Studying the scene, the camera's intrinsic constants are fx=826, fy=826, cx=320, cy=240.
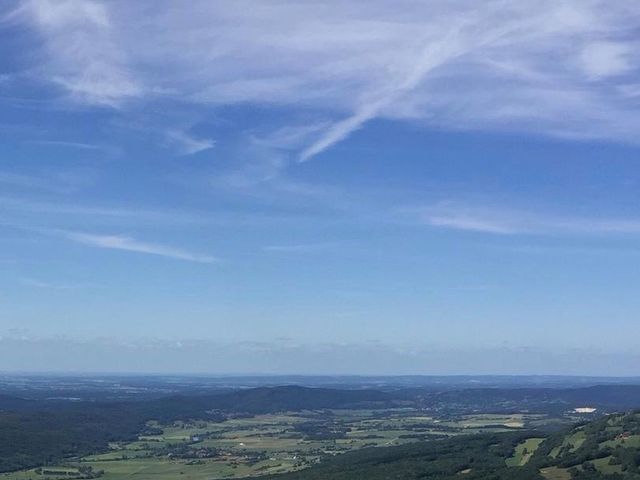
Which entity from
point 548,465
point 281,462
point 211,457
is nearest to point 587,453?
point 548,465

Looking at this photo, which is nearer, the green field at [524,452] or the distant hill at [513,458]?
the distant hill at [513,458]

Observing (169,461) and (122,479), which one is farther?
(169,461)

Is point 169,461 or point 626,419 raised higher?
point 626,419

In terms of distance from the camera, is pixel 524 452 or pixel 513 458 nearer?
pixel 513 458

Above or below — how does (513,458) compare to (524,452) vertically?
below

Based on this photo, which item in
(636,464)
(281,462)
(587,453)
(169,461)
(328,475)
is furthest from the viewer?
(169,461)

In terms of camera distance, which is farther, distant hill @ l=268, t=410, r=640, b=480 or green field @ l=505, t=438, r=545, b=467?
green field @ l=505, t=438, r=545, b=467

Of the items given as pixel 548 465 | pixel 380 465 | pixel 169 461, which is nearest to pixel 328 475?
pixel 380 465

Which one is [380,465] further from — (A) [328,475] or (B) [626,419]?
(B) [626,419]

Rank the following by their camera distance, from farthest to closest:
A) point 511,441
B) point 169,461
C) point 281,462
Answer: point 169,461, point 281,462, point 511,441

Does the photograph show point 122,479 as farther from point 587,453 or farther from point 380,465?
point 587,453
